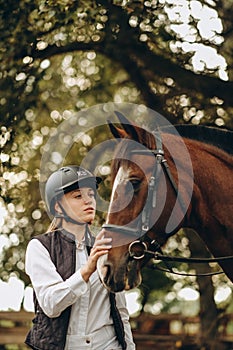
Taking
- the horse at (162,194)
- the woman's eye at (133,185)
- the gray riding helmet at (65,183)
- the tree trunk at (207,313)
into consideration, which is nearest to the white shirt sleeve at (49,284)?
the horse at (162,194)

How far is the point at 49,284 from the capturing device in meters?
4.32

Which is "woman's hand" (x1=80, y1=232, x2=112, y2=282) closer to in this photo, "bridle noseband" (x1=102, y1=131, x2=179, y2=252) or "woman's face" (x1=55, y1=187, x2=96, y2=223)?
"bridle noseband" (x1=102, y1=131, x2=179, y2=252)

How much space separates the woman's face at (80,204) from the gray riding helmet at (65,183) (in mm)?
30

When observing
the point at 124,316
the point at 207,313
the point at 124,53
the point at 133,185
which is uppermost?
the point at 133,185

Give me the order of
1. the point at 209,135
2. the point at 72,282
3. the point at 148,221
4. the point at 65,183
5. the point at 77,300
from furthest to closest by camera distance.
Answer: the point at 209,135, the point at 65,183, the point at 148,221, the point at 77,300, the point at 72,282

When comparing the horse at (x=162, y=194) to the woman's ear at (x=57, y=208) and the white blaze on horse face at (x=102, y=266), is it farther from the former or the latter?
the woman's ear at (x=57, y=208)

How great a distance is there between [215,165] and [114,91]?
7.29 metres

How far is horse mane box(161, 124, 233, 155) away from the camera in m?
4.89

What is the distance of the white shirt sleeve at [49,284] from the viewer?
13.9 feet

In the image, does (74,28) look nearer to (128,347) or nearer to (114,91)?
(114,91)

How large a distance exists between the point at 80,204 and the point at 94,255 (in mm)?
456

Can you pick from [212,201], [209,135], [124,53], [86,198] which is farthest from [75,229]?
[124,53]

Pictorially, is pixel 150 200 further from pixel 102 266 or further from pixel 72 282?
pixel 72 282

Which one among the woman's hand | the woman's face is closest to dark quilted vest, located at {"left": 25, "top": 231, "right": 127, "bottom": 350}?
the woman's face
